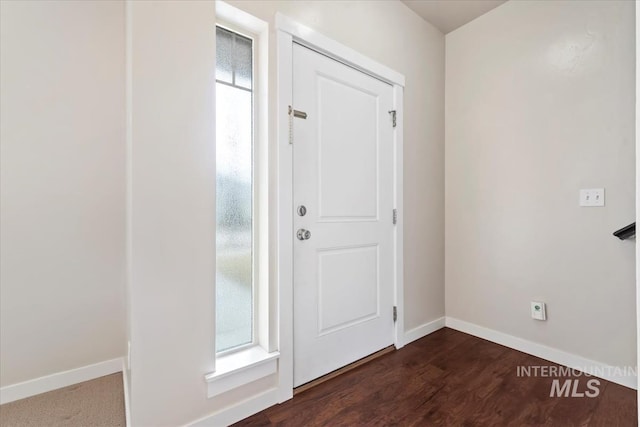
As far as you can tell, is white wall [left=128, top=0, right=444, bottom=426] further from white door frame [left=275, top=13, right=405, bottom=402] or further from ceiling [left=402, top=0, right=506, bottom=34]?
ceiling [left=402, top=0, right=506, bottom=34]

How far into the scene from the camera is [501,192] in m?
2.41

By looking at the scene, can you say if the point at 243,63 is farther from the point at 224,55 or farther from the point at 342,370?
the point at 342,370

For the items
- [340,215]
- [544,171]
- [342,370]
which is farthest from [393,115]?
[342,370]

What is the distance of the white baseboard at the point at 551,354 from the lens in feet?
5.98

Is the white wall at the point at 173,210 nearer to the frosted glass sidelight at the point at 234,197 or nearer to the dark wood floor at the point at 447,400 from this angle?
the frosted glass sidelight at the point at 234,197

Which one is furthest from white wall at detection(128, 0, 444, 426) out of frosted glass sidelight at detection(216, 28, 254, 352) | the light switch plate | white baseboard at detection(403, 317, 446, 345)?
the light switch plate

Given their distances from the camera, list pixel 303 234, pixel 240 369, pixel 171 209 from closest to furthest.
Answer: pixel 171 209, pixel 240 369, pixel 303 234

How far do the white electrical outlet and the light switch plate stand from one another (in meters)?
0.79

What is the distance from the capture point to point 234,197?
1.62m

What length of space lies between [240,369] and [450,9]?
3.10 meters

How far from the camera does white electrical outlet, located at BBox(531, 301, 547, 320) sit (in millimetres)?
2154

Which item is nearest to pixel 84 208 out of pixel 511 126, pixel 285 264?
pixel 285 264

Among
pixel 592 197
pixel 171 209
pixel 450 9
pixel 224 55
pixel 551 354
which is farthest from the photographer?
pixel 450 9

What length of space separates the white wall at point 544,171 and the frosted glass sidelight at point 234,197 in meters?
2.00
